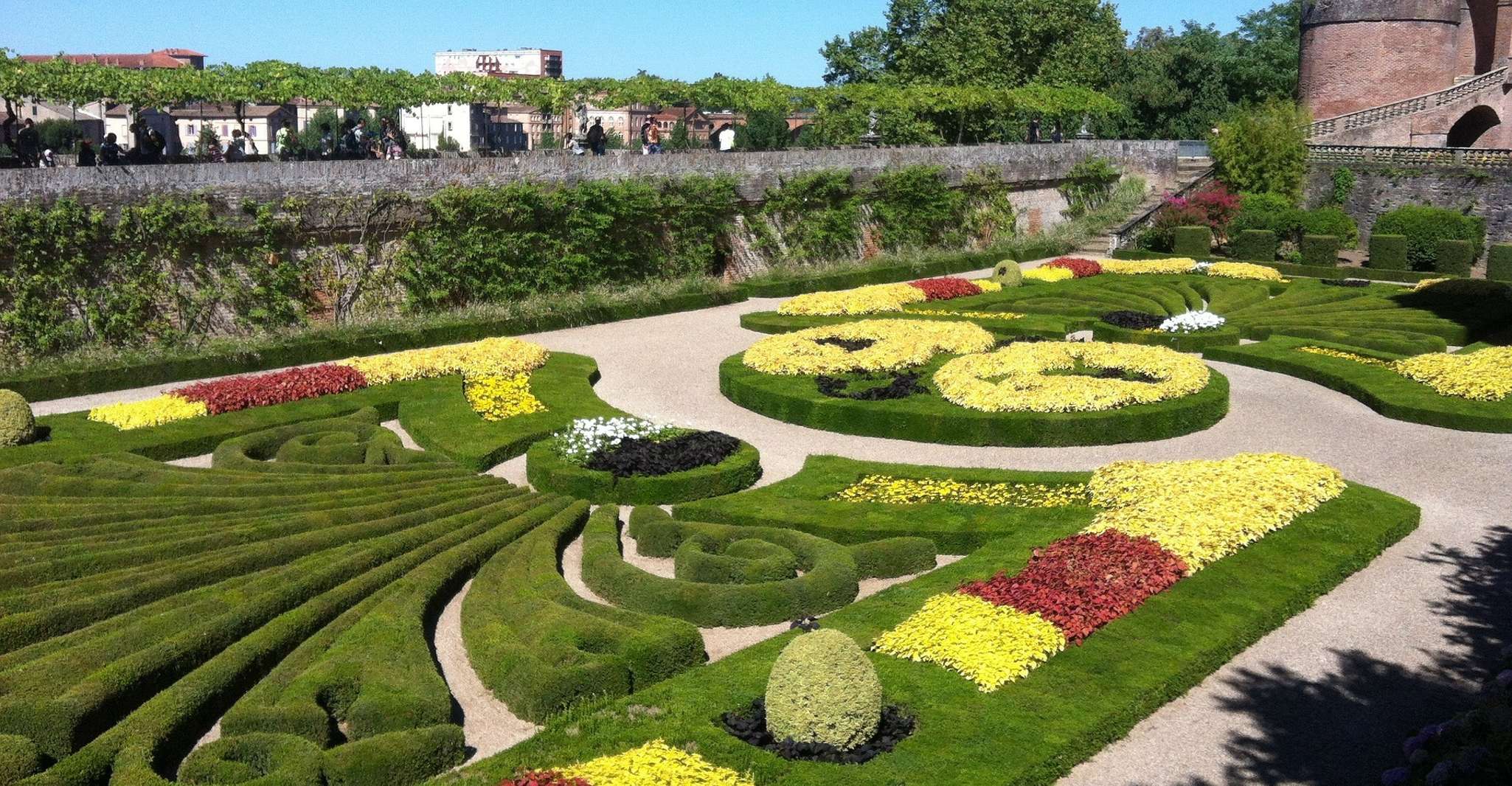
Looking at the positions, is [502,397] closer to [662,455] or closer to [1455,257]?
[662,455]

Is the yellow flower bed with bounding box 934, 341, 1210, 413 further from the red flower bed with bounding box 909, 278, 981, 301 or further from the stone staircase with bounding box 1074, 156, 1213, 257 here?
the stone staircase with bounding box 1074, 156, 1213, 257


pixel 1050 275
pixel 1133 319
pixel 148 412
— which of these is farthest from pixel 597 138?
pixel 148 412

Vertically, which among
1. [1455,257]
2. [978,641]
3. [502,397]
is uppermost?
[1455,257]

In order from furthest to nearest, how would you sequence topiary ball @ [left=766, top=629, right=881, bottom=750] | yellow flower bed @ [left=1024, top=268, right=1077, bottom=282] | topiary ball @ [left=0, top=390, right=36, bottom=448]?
yellow flower bed @ [left=1024, top=268, right=1077, bottom=282] < topiary ball @ [left=0, top=390, right=36, bottom=448] < topiary ball @ [left=766, top=629, right=881, bottom=750]

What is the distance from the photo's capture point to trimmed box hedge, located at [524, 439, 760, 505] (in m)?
15.6

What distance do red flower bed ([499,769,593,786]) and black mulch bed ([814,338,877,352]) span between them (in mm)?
14629

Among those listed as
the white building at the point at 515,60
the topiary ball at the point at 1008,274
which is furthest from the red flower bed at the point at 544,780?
the white building at the point at 515,60

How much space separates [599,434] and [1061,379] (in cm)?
708

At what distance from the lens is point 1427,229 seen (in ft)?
123

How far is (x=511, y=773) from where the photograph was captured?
9047 millimetres

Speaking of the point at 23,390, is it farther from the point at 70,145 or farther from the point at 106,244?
the point at 70,145

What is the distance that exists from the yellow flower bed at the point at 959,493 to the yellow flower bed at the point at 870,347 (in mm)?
5381

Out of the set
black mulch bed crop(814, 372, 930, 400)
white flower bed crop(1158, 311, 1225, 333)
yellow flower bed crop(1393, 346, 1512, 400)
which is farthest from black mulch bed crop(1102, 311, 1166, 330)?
black mulch bed crop(814, 372, 930, 400)

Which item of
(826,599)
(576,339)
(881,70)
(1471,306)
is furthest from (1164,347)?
(881,70)
